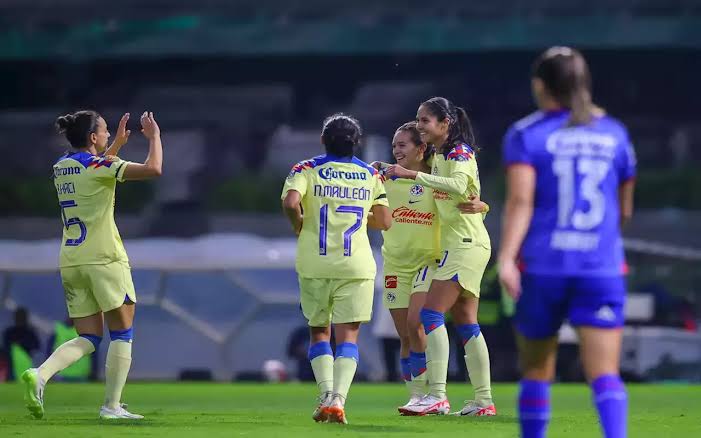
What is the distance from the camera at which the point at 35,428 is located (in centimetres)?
860

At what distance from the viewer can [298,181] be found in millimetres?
8758

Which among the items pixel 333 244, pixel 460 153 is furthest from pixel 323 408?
pixel 460 153

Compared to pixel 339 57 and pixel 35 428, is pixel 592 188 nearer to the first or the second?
pixel 35 428

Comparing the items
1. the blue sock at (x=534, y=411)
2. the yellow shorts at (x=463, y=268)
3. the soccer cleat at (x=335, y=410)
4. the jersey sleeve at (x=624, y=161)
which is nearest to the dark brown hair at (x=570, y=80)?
the jersey sleeve at (x=624, y=161)

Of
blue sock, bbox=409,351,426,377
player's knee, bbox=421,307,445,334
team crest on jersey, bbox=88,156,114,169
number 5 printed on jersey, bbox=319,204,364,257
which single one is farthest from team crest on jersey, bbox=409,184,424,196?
team crest on jersey, bbox=88,156,114,169

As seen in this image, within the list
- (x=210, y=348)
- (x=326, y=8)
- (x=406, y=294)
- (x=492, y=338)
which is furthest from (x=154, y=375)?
(x=406, y=294)

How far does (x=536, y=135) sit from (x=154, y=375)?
57.0ft

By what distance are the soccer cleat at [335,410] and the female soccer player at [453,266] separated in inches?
42.8

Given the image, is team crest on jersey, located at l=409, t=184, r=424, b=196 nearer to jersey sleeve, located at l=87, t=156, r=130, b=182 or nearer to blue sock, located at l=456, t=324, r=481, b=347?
blue sock, located at l=456, t=324, r=481, b=347

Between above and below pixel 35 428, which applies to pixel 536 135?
above

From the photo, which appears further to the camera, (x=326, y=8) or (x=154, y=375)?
(x=326, y=8)

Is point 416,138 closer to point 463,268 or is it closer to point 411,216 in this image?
point 411,216

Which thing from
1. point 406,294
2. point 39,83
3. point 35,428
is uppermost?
point 39,83

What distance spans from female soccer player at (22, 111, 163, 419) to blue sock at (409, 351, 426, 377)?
2006mm
